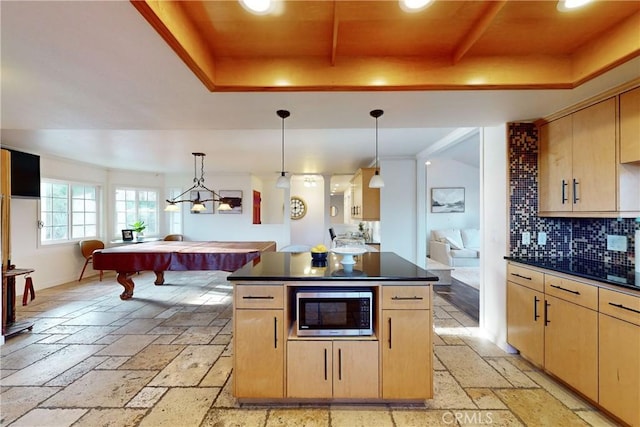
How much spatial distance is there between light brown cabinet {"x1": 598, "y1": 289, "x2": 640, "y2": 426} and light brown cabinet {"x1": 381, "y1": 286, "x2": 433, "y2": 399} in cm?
107

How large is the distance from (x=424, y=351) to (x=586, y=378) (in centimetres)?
113

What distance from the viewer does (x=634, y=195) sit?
1991mm

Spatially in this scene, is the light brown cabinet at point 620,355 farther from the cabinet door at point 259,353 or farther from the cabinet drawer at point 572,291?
the cabinet door at point 259,353

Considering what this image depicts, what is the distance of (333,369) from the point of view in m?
1.92

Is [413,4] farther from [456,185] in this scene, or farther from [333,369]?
[456,185]

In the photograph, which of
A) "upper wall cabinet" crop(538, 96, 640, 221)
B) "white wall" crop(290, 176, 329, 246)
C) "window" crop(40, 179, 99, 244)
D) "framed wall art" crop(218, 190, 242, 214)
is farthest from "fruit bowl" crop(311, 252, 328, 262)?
"white wall" crop(290, 176, 329, 246)

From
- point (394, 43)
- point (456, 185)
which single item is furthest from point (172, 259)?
point (456, 185)

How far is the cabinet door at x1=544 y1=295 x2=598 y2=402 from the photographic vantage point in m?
1.90

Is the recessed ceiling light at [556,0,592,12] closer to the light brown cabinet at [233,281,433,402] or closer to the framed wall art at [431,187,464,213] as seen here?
the light brown cabinet at [233,281,433,402]

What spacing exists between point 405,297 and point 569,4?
179 cm

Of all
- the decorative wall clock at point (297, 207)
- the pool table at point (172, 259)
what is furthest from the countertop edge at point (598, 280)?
the decorative wall clock at point (297, 207)

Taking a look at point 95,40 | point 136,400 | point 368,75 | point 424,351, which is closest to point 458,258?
point 424,351

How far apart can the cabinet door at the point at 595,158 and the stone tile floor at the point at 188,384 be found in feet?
4.80

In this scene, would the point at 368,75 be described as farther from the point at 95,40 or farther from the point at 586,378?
the point at 586,378
